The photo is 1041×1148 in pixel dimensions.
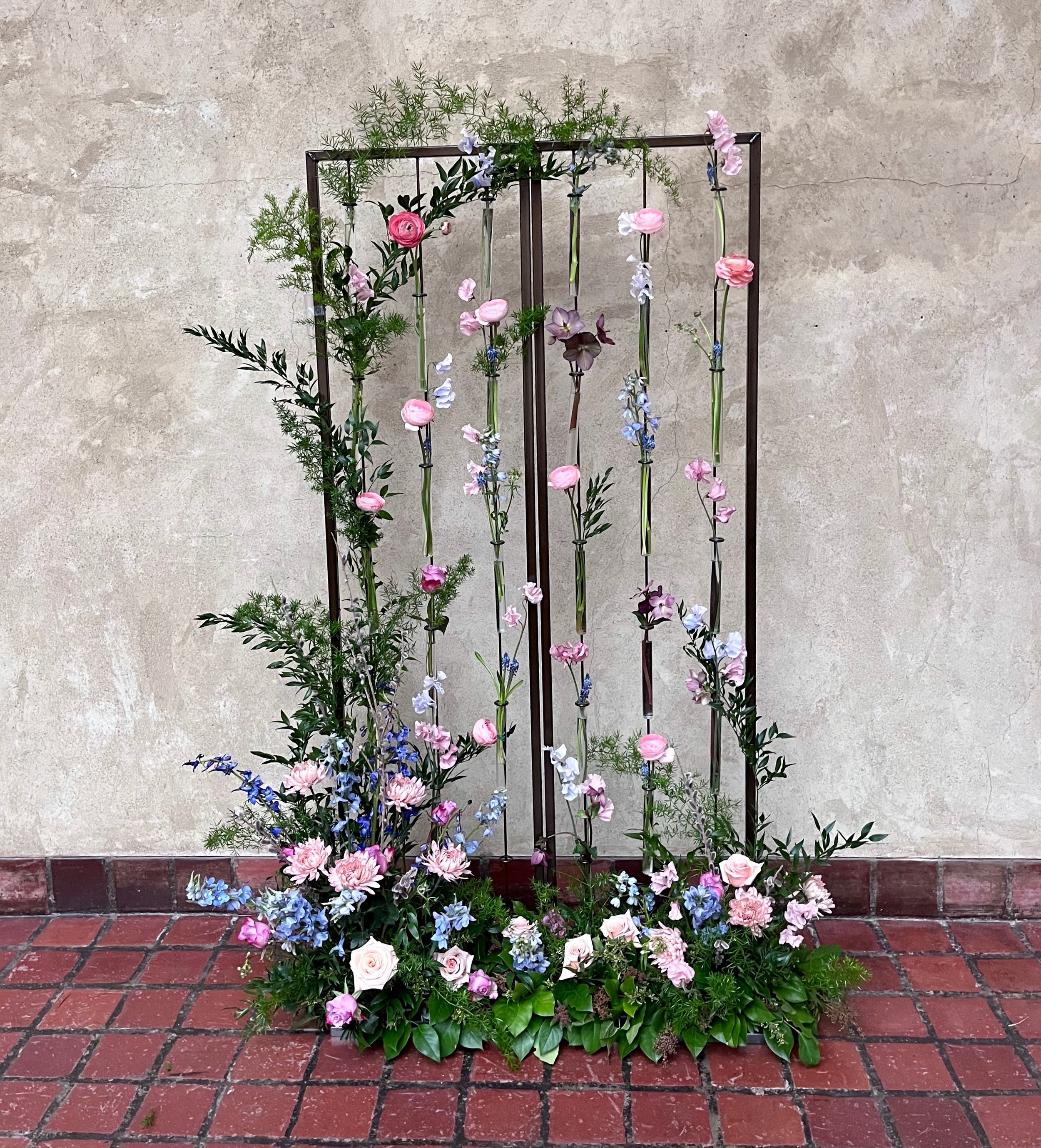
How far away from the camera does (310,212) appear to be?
2420 mm

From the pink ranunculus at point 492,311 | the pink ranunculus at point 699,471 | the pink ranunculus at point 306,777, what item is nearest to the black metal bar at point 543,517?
the pink ranunculus at point 492,311

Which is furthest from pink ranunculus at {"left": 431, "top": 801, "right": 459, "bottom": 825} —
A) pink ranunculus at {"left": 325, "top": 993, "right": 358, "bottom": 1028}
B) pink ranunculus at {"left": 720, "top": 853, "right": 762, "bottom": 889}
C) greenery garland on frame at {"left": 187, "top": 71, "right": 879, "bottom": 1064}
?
pink ranunculus at {"left": 720, "top": 853, "right": 762, "bottom": 889}

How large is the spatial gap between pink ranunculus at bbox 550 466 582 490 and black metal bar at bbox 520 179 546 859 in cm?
17

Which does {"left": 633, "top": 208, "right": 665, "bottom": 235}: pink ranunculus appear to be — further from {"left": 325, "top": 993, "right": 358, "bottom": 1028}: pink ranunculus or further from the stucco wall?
{"left": 325, "top": 993, "right": 358, "bottom": 1028}: pink ranunculus

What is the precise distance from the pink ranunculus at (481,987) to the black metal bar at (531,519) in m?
0.37

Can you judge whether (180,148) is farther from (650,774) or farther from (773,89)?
(650,774)

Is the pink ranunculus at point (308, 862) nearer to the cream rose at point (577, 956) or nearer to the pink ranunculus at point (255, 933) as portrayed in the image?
the pink ranunculus at point (255, 933)

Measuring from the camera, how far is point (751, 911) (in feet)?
8.07

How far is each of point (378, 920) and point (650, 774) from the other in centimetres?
72

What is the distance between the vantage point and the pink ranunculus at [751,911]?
2461 millimetres

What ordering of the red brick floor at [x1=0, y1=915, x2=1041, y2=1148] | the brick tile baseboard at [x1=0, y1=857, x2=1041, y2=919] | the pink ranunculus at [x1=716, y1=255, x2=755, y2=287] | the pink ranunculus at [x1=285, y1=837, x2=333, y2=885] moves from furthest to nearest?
the brick tile baseboard at [x1=0, y1=857, x2=1041, y2=919] < the pink ranunculus at [x1=285, y1=837, x2=333, y2=885] < the pink ranunculus at [x1=716, y1=255, x2=755, y2=287] < the red brick floor at [x1=0, y1=915, x2=1041, y2=1148]

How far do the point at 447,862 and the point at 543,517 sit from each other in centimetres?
83

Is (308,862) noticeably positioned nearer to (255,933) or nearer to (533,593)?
(255,933)

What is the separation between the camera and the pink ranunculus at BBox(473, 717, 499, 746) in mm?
2531
